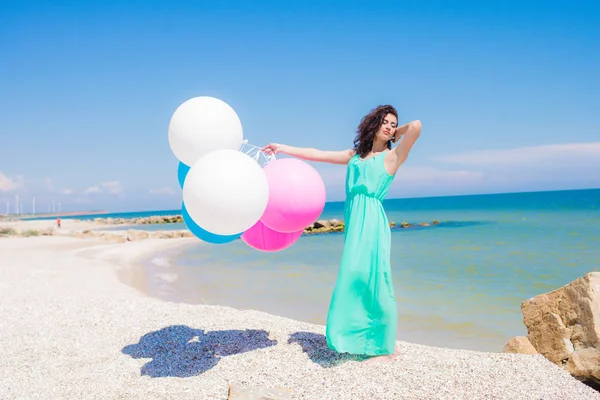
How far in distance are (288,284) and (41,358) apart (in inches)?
295

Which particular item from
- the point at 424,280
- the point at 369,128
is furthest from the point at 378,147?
the point at 424,280

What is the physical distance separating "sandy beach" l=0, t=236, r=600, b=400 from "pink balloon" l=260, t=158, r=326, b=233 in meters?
1.35

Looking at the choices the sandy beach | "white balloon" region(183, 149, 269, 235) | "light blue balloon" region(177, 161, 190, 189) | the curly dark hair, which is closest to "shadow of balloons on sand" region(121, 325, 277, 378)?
the sandy beach

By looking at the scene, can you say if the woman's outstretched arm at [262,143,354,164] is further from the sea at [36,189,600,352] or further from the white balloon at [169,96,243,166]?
the sea at [36,189,600,352]

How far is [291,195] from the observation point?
13.3 feet

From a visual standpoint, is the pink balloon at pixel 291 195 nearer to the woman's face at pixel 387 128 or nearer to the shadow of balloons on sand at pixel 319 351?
the woman's face at pixel 387 128

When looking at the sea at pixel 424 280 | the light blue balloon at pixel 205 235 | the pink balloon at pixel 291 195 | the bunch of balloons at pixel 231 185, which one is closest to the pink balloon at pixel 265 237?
the bunch of balloons at pixel 231 185

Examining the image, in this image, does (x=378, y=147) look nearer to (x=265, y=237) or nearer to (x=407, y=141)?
(x=407, y=141)

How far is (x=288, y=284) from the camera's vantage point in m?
11.9

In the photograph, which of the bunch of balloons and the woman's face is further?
the woman's face

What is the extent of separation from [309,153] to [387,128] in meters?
0.83

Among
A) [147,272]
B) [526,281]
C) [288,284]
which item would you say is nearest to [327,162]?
[288,284]

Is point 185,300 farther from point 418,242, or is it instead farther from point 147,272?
point 418,242

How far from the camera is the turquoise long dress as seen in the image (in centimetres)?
418
